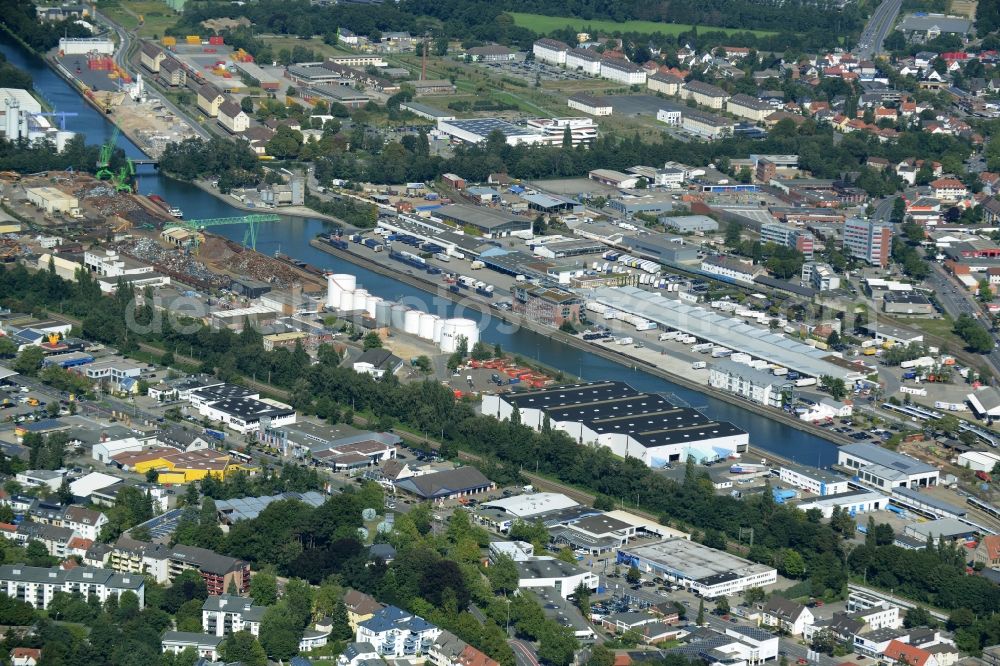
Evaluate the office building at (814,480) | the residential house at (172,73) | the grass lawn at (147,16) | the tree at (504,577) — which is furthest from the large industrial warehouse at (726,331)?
the grass lawn at (147,16)

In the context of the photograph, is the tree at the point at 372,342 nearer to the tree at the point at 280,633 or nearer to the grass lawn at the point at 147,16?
the tree at the point at 280,633

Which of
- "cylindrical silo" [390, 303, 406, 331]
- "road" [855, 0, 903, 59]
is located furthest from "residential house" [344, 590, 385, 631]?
"road" [855, 0, 903, 59]

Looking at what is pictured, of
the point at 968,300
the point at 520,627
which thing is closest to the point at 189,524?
the point at 520,627

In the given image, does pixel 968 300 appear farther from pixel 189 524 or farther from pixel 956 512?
pixel 189 524

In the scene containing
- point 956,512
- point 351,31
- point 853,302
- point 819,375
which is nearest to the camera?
point 956,512

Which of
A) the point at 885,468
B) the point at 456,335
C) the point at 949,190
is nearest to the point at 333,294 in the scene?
the point at 456,335

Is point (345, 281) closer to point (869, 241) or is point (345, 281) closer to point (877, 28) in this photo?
point (869, 241)

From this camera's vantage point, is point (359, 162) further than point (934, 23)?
No

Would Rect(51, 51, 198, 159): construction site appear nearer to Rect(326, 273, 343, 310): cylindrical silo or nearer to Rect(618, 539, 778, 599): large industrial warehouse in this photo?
Rect(326, 273, 343, 310): cylindrical silo
